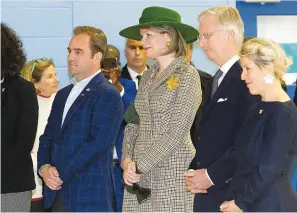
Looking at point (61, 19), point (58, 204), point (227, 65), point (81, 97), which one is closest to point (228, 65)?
point (227, 65)

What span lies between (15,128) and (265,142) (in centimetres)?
139

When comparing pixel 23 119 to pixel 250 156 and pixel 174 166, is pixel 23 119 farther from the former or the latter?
pixel 250 156

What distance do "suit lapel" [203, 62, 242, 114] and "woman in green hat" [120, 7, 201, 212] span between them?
0.14 metres

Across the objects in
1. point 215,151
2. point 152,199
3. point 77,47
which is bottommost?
point 152,199

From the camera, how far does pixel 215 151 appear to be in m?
3.76

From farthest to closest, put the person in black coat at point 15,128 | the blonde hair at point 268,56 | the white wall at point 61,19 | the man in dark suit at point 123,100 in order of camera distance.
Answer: the white wall at point 61,19 < the man in dark suit at point 123,100 < the person in black coat at point 15,128 < the blonde hair at point 268,56

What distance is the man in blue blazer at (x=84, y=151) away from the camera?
4281mm

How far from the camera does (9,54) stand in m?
4.08

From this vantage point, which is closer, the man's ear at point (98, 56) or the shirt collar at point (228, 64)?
the shirt collar at point (228, 64)

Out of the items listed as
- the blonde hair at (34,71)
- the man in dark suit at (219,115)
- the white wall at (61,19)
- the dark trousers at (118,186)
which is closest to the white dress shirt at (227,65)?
the man in dark suit at (219,115)

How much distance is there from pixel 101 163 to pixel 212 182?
861 mm

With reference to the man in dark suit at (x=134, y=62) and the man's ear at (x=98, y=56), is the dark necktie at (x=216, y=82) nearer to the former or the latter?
the man's ear at (x=98, y=56)

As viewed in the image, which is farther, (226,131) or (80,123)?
(80,123)

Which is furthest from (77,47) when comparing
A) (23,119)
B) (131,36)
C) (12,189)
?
A: (12,189)
